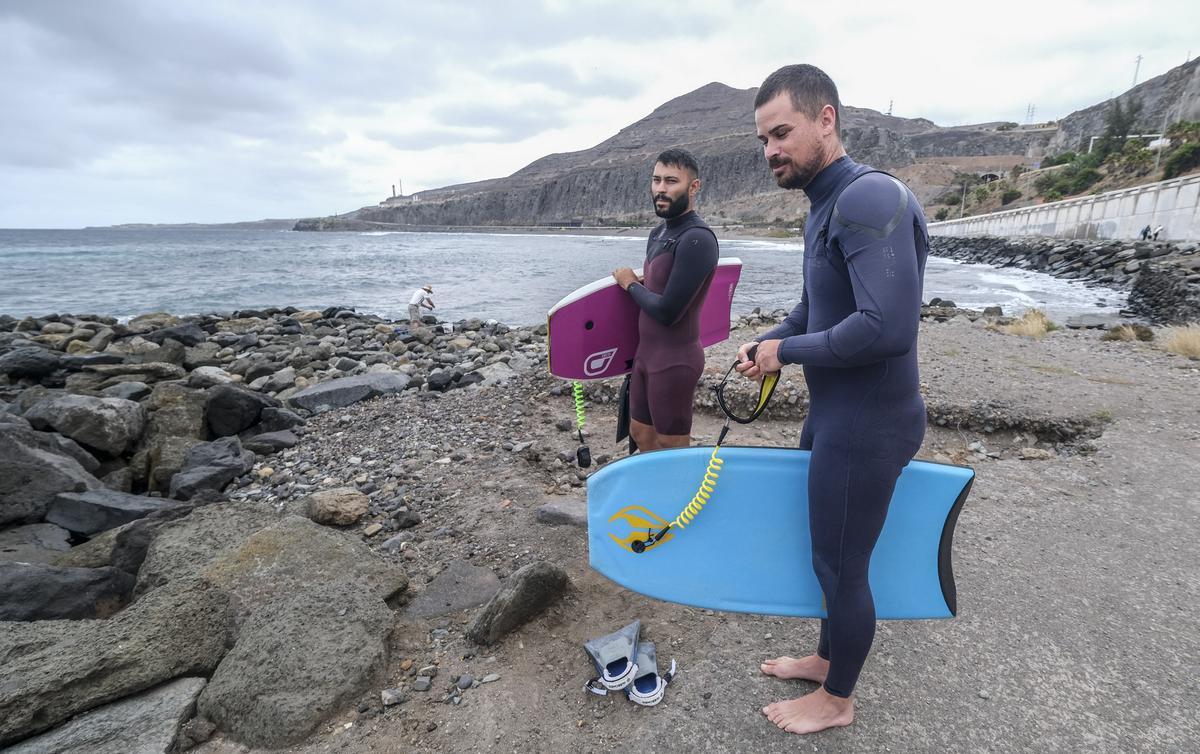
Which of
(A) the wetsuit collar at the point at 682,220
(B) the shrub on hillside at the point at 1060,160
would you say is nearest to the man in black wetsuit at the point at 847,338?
(A) the wetsuit collar at the point at 682,220

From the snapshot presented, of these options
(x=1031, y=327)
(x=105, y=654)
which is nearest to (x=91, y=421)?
(x=105, y=654)

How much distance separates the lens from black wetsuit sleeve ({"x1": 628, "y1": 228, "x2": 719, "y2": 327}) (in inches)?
121

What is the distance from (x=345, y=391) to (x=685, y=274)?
5.80 m

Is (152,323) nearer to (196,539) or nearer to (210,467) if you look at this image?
(210,467)

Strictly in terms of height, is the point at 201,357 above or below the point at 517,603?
below

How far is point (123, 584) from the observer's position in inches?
133

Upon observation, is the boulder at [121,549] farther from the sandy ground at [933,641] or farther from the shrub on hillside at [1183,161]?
the shrub on hillside at [1183,161]

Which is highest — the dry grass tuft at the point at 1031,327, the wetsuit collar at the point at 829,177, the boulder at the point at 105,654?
the wetsuit collar at the point at 829,177

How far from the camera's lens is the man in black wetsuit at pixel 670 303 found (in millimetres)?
3096

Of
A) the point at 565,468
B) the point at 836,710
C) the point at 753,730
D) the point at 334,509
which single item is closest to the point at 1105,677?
the point at 836,710

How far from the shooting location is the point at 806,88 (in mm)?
1866

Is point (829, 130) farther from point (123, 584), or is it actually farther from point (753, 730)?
point (123, 584)

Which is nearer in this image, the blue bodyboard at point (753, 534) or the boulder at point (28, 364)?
the blue bodyboard at point (753, 534)

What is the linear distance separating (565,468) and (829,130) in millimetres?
3613
